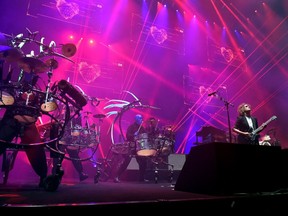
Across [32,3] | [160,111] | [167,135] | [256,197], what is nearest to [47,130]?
[167,135]

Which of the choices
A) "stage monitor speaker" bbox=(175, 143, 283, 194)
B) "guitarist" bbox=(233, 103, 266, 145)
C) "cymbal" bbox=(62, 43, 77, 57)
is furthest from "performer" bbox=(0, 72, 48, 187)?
"guitarist" bbox=(233, 103, 266, 145)

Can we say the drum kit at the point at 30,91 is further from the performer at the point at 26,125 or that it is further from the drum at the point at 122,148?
the drum at the point at 122,148

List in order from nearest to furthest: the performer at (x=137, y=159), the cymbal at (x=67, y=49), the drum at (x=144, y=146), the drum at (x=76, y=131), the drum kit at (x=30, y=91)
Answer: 1. the drum kit at (x=30, y=91)
2. the cymbal at (x=67, y=49)
3. the drum at (x=76, y=131)
4. the drum at (x=144, y=146)
5. the performer at (x=137, y=159)

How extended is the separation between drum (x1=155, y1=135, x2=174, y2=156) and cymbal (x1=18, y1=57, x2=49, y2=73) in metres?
3.82

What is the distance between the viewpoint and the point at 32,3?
9070 millimetres

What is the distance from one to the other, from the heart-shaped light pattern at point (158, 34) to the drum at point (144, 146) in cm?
656

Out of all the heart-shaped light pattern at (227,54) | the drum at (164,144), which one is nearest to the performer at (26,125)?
the drum at (164,144)

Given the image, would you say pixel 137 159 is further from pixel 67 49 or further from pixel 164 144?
pixel 67 49

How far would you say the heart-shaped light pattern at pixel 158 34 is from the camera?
458 inches

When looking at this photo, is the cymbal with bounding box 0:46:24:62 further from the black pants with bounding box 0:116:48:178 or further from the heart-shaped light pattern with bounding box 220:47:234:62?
the heart-shaped light pattern with bounding box 220:47:234:62

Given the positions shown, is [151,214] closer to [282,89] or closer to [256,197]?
[256,197]

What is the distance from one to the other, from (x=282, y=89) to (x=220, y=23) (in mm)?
4989

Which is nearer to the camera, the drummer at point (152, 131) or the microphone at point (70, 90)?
the microphone at point (70, 90)

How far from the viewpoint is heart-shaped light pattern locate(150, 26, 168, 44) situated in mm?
11639
